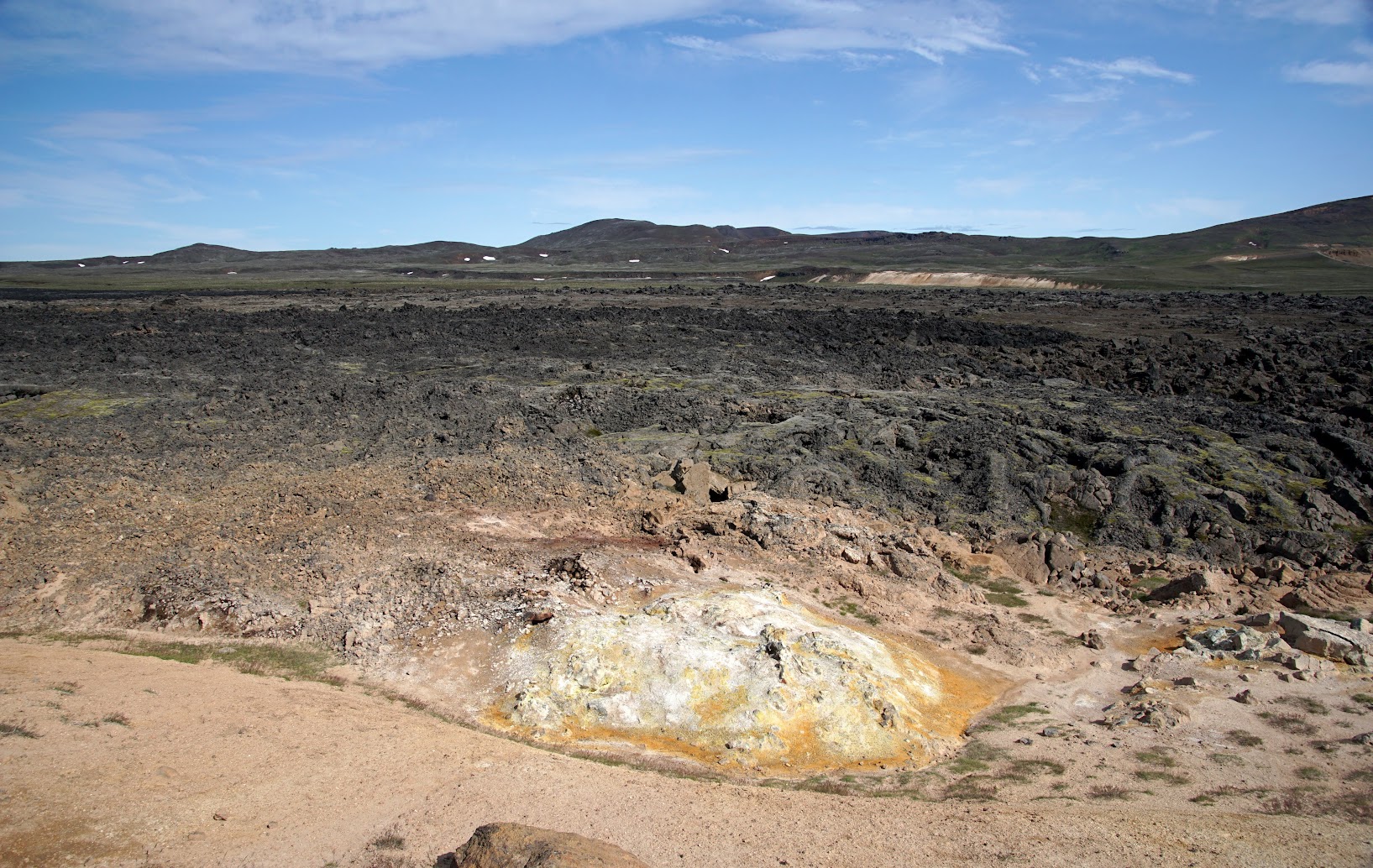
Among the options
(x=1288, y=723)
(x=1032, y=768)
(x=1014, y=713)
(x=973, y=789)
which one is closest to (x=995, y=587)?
(x=1014, y=713)

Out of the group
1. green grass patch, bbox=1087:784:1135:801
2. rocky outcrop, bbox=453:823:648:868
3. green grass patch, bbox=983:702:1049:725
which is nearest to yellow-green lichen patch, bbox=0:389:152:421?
rocky outcrop, bbox=453:823:648:868

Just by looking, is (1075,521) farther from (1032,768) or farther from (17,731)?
(17,731)

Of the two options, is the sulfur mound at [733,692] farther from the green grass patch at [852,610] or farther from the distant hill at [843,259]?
the distant hill at [843,259]

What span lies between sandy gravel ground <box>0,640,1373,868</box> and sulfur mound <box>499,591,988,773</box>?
84 centimetres

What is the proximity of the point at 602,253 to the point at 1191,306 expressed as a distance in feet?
336

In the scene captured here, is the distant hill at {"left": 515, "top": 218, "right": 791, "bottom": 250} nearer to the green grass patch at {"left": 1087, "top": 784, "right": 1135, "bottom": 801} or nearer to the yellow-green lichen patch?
the yellow-green lichen patch

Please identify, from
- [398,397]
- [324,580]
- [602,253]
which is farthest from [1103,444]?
[602,253]

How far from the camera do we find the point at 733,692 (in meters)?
9.94

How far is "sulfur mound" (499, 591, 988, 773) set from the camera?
30.9 ft

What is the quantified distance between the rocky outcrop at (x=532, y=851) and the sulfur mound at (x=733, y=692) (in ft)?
10.5

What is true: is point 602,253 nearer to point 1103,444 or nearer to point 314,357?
point 314,357

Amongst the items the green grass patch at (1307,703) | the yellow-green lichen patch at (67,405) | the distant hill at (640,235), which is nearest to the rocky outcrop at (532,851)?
the green grass patch at (1307,703)

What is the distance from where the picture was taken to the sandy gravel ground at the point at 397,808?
6.66 metres

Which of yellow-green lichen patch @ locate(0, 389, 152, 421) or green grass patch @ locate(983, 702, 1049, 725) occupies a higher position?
yellow-green lichen patch @ locate(0, 389, 152, 421)
